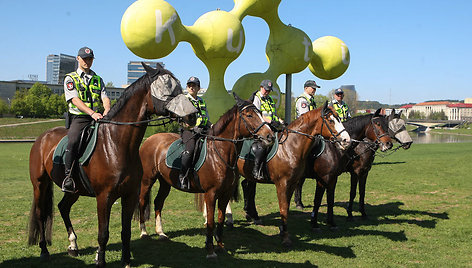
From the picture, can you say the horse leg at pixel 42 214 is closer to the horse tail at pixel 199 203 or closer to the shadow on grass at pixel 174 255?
the shadow on grass at pixel 174 255

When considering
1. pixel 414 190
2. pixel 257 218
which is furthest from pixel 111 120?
pixel 414 190

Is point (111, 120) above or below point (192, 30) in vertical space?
below

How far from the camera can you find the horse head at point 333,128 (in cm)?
794

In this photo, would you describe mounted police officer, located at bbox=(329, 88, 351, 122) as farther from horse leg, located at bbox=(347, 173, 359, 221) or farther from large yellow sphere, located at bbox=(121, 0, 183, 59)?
large yellow sphere, located at bbox=(121, 0, 183, 59)

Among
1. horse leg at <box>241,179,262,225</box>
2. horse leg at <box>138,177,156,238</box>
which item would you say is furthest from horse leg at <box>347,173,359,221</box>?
horse leg at <box>138,177,156,238</box>

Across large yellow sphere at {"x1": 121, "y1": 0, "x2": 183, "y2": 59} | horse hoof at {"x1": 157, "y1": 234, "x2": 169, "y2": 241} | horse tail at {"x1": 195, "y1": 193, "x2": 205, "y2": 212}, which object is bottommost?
horse hoof at {"x1": 157, "y1": 234, "x2": 169, "y2": 241}

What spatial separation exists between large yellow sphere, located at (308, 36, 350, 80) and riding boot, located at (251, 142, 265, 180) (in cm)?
1310

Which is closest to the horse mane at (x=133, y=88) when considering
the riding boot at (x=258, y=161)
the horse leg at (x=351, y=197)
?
the riding boot at (x=258, y=161)

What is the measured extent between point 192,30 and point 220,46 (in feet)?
4.48

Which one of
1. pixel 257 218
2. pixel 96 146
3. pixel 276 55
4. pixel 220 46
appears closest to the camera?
pixel 96 146

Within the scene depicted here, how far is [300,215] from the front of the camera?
11.2 metres

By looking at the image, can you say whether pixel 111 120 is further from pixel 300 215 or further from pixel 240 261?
pixel 300 215

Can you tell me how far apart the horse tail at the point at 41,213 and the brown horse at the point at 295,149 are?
14.8ft

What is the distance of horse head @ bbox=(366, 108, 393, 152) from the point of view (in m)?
9.72
